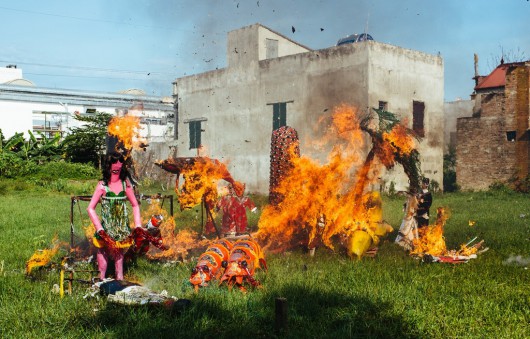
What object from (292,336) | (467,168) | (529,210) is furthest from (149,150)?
(292,336)

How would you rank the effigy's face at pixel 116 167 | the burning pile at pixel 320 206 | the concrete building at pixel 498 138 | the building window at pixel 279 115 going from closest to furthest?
the effigy's face at pixel 116 167
the burning pile at pixel 320 206
the building window at pixel 279 115
the concrete building at pixel 498 138

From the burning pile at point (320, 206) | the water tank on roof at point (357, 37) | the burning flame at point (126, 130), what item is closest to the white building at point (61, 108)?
the water tank on roof at point (357, 37)

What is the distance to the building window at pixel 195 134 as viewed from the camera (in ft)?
85.4

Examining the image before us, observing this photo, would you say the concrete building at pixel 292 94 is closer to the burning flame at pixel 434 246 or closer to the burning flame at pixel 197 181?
the burning flame at pixel 434 246

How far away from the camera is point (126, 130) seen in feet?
25.8

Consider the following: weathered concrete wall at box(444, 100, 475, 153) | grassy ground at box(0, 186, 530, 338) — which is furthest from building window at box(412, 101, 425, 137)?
grassy ground at box(0, 186, 530, 338)

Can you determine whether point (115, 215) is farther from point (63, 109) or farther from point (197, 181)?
point (63, 109)

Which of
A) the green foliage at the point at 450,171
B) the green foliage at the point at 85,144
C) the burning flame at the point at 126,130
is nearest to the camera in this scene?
the burning flame at the point at 126,130

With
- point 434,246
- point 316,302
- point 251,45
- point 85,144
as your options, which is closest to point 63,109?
point 85,144

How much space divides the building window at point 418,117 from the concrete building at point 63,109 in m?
14.1

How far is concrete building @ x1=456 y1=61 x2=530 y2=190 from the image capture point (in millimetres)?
23312

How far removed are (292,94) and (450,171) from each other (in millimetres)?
10558

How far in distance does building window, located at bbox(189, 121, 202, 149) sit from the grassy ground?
672 inches

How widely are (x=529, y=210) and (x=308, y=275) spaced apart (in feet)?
36.1
